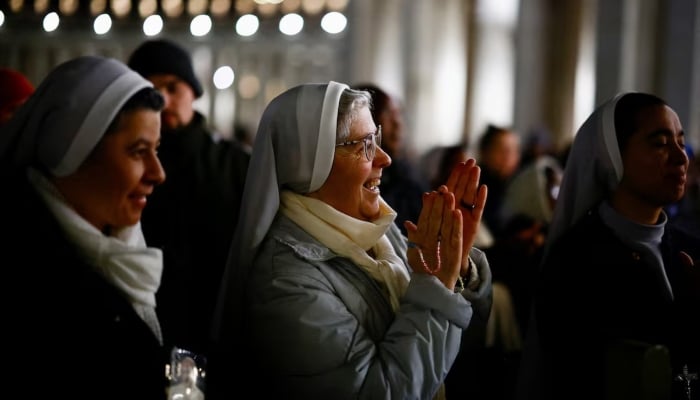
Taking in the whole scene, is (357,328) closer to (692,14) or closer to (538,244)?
(538,244)

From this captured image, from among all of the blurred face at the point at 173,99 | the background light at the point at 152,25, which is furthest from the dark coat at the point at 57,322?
the background light at the point at 152,25

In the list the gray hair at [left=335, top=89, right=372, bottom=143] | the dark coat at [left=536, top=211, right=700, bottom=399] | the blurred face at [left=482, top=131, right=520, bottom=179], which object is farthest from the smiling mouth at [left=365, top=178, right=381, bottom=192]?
the blurred face at [left=482, top=131, right=520, bottom=179]

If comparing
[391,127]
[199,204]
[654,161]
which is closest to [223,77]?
[391,127]

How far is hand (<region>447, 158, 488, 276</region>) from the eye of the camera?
2814mm

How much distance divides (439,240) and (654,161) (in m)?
0.85

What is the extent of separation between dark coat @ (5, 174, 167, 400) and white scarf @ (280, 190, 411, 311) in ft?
2.18

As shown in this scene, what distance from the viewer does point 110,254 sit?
A: 239cm

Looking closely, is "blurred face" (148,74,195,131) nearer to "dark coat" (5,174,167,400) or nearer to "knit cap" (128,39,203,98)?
"knit cap" (128,39,203,98)

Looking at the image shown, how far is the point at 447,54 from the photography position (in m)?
15.9

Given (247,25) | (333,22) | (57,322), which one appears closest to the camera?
(57,322)

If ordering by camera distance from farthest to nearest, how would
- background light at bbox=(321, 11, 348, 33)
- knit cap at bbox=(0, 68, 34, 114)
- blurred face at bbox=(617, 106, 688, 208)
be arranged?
background light at bbox=(321, 11, 348, 33) → knit cap at bbox=(0, 68, 34, 114) → blurred face at bbox=(617, 106, 688, 208)

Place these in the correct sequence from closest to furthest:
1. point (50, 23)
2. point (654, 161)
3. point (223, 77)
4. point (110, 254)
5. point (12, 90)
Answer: point (110, 254) → point (654, 161) → point (12, 90) → point (50, 23) → point (223, 77)

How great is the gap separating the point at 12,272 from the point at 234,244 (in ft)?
2.64

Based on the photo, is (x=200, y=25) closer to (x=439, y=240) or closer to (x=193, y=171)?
(x=193, y=171)
